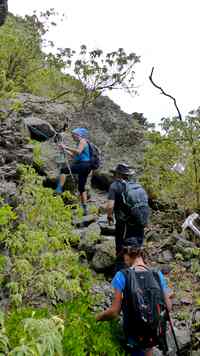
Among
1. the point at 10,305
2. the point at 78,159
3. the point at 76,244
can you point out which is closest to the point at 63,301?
the point at 10,305

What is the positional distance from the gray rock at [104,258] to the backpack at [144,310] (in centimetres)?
298

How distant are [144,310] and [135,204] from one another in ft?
8.39

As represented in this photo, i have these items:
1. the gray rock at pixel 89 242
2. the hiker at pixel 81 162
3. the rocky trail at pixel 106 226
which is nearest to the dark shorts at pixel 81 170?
the hiker at pixel 81 162

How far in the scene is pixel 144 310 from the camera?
16.9 feet

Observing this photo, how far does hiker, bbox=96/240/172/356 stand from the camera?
5145mm

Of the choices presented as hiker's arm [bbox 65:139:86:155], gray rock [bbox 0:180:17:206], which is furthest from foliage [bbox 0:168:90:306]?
hiker's arm [bbox 65:139:86:155]

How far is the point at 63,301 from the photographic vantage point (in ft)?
21.6

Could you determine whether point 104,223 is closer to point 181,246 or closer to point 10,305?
point 181,246

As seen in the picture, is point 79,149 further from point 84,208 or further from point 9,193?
point 9,193

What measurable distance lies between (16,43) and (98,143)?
11.4ft

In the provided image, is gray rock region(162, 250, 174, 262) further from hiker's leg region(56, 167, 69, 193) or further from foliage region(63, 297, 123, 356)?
foliage region(63, 297, 123, 356)

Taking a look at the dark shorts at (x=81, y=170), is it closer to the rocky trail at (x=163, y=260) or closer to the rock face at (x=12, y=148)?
the rocky trail at (x=163, y=260)

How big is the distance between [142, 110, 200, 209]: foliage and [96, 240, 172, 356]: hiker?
19.4 feet

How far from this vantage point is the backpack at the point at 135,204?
7508mm
